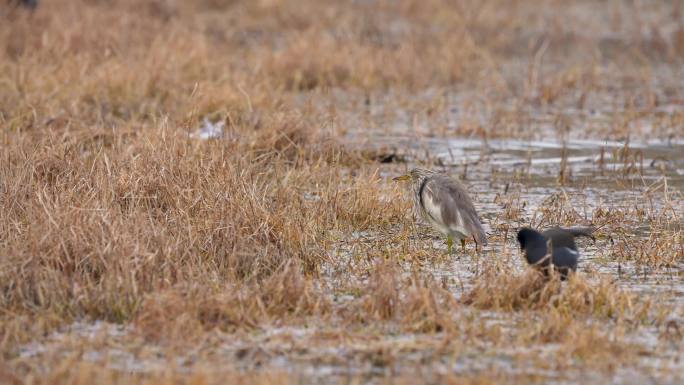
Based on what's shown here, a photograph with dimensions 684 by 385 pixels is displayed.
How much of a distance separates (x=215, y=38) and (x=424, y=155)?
277 inches

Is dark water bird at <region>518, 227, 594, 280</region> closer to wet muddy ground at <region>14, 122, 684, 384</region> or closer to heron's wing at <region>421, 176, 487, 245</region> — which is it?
wet muddy ground at <region>14, 122, 684, 384</region>

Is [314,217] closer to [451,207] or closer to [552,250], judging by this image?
[451,207]

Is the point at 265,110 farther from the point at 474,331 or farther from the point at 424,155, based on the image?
the point at 474,331

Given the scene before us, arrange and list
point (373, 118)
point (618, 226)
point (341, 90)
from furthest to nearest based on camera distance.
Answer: point (341, 90) → point (373, 118) → point (618, 226)

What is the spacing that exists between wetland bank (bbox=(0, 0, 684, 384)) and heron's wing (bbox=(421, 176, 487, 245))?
0.64ft

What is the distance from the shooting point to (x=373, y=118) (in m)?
12.9

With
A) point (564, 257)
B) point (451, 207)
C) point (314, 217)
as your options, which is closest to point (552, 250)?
point (564, 257)

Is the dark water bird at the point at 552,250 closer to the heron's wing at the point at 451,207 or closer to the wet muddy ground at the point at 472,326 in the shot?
the wet muddy ground at the point at 472,326

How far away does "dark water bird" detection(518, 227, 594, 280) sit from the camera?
6395 mm

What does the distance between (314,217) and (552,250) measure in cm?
198

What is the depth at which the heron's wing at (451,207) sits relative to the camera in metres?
7.35

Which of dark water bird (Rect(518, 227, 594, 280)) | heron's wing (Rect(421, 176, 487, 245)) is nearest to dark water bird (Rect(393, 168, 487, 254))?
heron's wing (Rect(421, 176, 487, 245))

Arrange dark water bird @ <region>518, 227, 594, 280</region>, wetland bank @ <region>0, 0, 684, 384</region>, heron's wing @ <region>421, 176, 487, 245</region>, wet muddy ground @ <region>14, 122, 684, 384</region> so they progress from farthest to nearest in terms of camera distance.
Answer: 1. heron's wing @ <region>421, 176, 487, 245</region>
2. dark water bird @ <region>518, 227, 594, 280</region>
3. wetland bank @ <region>0, 0, 684, 384</region>
4. wet muddy ground @ <region>14, 122, 684, 384</region>

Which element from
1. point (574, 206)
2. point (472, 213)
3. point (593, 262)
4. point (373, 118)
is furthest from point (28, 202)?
point (373, 118)
